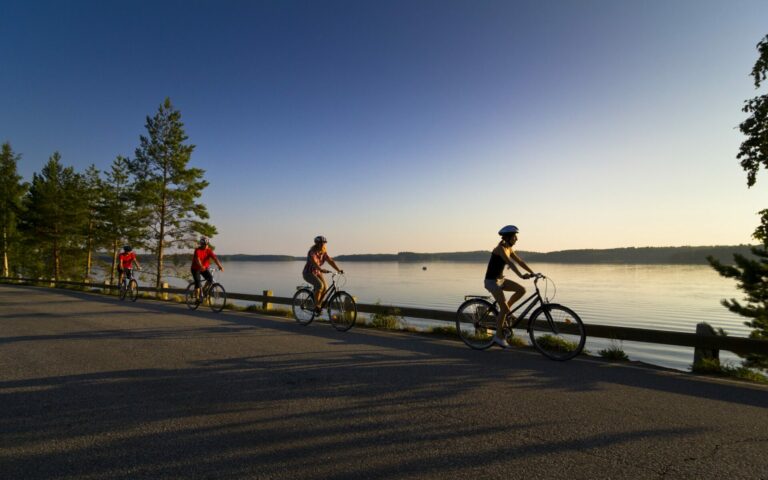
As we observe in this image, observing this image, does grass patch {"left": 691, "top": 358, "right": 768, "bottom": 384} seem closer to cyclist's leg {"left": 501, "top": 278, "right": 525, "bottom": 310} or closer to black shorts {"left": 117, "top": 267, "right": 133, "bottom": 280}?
cyclist's leg {"left": 501, "top": 278, "right": 525, "bottom": 310}

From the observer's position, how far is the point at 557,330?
6949 millimetres

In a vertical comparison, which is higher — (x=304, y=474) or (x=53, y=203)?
(x=53, y=203)

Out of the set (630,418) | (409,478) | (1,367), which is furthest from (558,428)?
(1,367)

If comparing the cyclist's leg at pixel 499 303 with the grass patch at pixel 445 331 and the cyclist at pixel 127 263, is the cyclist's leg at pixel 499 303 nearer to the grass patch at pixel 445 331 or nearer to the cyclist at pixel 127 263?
the grass patch at pixel 445 331

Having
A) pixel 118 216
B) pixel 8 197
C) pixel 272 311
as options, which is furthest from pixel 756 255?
pixel 8 197

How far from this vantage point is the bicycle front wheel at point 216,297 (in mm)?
13547

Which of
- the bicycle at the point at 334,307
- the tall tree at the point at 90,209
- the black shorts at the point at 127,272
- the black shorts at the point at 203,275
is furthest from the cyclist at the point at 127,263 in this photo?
the tall tree at the point at 90,209

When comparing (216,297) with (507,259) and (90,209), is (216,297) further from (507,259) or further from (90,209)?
(90,209)

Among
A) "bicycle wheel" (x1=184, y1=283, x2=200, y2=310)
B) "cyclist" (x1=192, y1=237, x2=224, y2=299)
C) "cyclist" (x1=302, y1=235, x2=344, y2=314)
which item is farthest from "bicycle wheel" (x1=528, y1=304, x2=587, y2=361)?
"bicycle wheel" (x1=184, y1=283, x2=200, y2=310)

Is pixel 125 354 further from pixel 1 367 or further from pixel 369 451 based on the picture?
pixel 369 451

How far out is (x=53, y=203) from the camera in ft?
139

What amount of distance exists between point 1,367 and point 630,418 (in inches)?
335

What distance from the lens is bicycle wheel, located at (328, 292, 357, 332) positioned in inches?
396

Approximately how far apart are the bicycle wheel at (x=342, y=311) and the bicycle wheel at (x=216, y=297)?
5.18m
